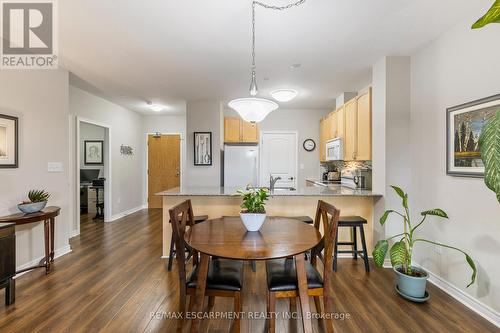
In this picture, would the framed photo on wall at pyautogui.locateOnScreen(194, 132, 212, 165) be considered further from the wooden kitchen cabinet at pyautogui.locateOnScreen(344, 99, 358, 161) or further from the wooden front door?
the wooden kitchen cabinet at pyautogui.locateOnScreen(344, 99, 358, 161)

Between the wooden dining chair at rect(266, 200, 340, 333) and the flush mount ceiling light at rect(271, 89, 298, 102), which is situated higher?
the flush mount ceiling light at rect(271, 89, 298, 102)

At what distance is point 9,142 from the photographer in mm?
2551

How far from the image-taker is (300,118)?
18.3ft

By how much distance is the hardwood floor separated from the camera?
1.81m

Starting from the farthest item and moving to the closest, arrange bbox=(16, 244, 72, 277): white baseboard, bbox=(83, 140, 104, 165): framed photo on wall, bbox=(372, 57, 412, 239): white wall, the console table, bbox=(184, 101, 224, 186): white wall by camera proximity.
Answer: bbox=(83, 140, 104, 165): framed photo on wall → bbox=(184, 101, 224, 186): white wall → bbox=(372, 57, 412, 239): white wall → bbox=(16, 244, 72, 277): white baseboard → the console table

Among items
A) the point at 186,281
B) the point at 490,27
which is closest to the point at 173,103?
the point at 186,281

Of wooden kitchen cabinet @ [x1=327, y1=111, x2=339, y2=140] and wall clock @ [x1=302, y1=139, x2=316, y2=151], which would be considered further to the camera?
wall clock @ [x1=302, y1=139, x2=316, y2=151]

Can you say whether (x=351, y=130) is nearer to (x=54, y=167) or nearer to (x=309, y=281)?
(x=309, y=281)

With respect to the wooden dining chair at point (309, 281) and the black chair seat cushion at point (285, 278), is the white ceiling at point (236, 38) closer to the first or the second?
the wooden dining chair at point (309, 281)

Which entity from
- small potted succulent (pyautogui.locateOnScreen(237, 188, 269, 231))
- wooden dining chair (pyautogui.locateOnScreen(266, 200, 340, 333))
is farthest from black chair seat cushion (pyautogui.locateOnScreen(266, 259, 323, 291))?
small potted succulent (pyautogui.locateOnScreen(237, 188, 269, 231))

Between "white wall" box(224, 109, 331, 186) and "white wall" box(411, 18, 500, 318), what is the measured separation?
2.79 meters

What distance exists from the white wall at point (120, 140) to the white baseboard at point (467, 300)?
5.55m

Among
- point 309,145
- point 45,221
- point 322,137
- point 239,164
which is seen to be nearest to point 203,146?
point 239,164

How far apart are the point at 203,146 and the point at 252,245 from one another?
3.51 m
